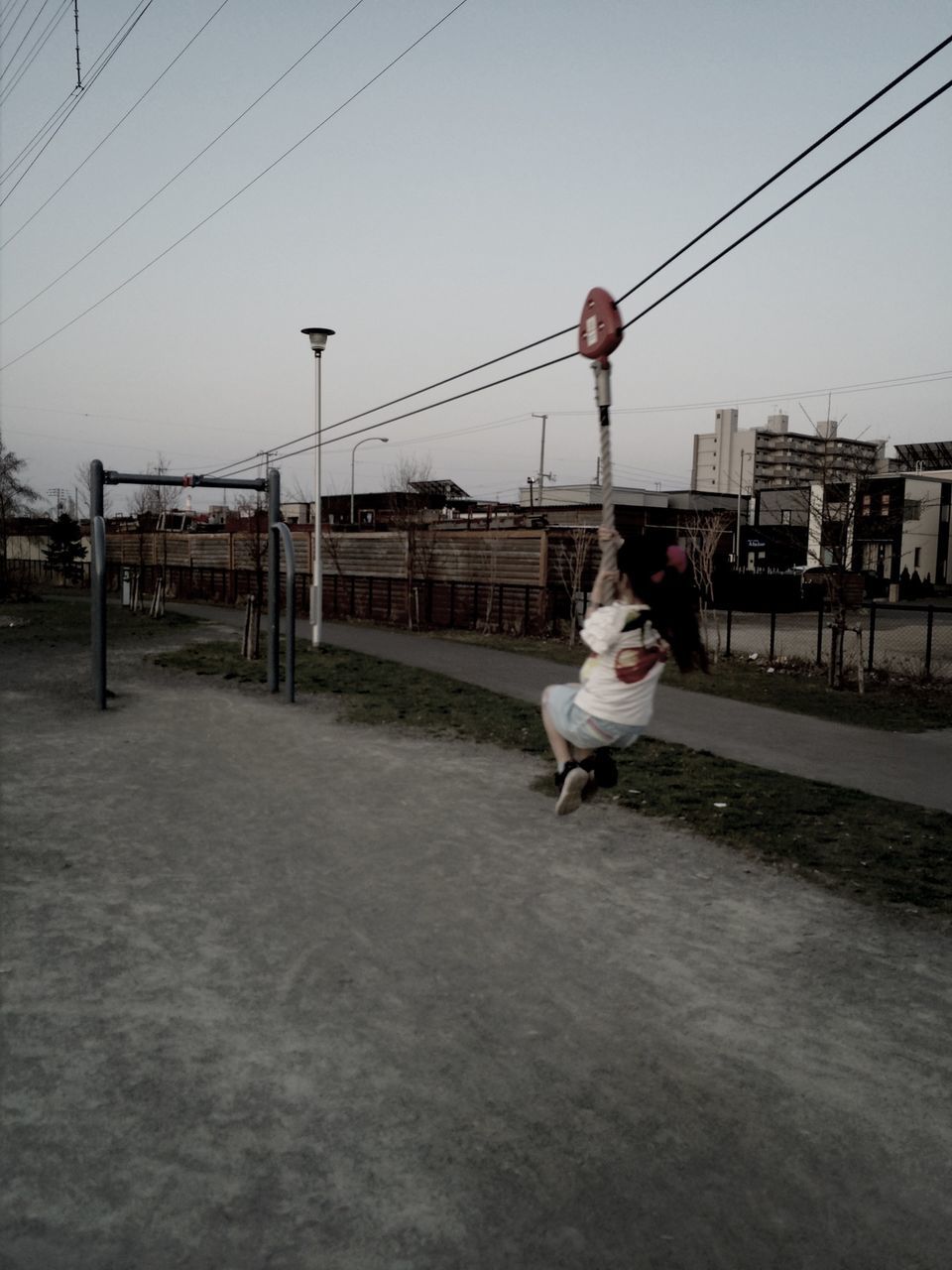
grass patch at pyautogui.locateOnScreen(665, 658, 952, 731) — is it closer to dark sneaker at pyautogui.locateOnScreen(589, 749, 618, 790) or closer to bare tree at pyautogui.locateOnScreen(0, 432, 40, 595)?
dark sneaker at pyautogui.locateOnScreen(589, 749, 618, 790)

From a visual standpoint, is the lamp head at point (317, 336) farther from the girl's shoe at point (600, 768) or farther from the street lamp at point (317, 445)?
the girl's shoe at point (600, 768)

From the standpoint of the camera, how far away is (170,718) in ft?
43.2

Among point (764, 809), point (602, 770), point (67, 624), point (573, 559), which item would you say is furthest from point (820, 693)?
point (67, 624)

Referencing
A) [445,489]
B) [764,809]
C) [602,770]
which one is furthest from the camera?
[445,489]

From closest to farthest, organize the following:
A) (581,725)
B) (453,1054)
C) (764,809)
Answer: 1. (581,725)
2. (453,1054)
3. (764,809)

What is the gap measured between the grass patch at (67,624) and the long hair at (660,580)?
18346 mm

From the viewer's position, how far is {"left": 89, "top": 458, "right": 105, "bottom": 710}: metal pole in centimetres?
1325

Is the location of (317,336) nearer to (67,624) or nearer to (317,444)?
(317,444)

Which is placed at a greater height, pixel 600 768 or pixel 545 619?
pixel 600 768

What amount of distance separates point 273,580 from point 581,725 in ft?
36.8

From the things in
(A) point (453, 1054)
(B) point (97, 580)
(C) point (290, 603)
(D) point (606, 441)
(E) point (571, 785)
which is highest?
(D) point (606, 441)

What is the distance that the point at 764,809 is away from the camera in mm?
8930

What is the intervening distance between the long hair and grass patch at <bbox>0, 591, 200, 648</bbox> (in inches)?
722

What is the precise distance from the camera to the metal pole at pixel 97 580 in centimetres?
1325
